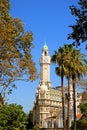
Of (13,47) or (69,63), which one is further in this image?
(69,63)

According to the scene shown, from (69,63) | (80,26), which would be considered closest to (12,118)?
(69,63)

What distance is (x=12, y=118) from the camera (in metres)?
45.8

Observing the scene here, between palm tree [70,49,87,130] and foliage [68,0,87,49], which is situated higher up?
palm tree [70,49,87,130]

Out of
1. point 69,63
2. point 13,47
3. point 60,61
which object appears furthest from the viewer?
point 60,61

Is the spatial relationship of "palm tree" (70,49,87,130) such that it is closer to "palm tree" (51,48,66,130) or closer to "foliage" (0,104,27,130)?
"palm tree" (51,48,66,130)

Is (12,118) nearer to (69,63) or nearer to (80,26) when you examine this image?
(69,63)

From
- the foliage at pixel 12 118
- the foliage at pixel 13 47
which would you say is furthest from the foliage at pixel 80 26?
the foliage at pixel 12 118

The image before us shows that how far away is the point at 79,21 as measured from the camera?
62.0ft

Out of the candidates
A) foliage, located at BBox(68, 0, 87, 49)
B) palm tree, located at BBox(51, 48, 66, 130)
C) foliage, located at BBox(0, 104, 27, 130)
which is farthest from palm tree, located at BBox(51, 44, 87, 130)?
foliage, located at BBox(68, 0, 87, 49)

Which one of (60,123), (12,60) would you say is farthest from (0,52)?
(60,123)

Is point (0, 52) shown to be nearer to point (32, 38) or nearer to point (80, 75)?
point (32, 38)

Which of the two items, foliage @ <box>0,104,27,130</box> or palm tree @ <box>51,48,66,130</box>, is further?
palm tree @ <box>51,48,66,130</box>

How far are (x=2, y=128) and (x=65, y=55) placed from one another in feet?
49.6

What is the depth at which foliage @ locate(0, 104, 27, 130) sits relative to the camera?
45.1 m
